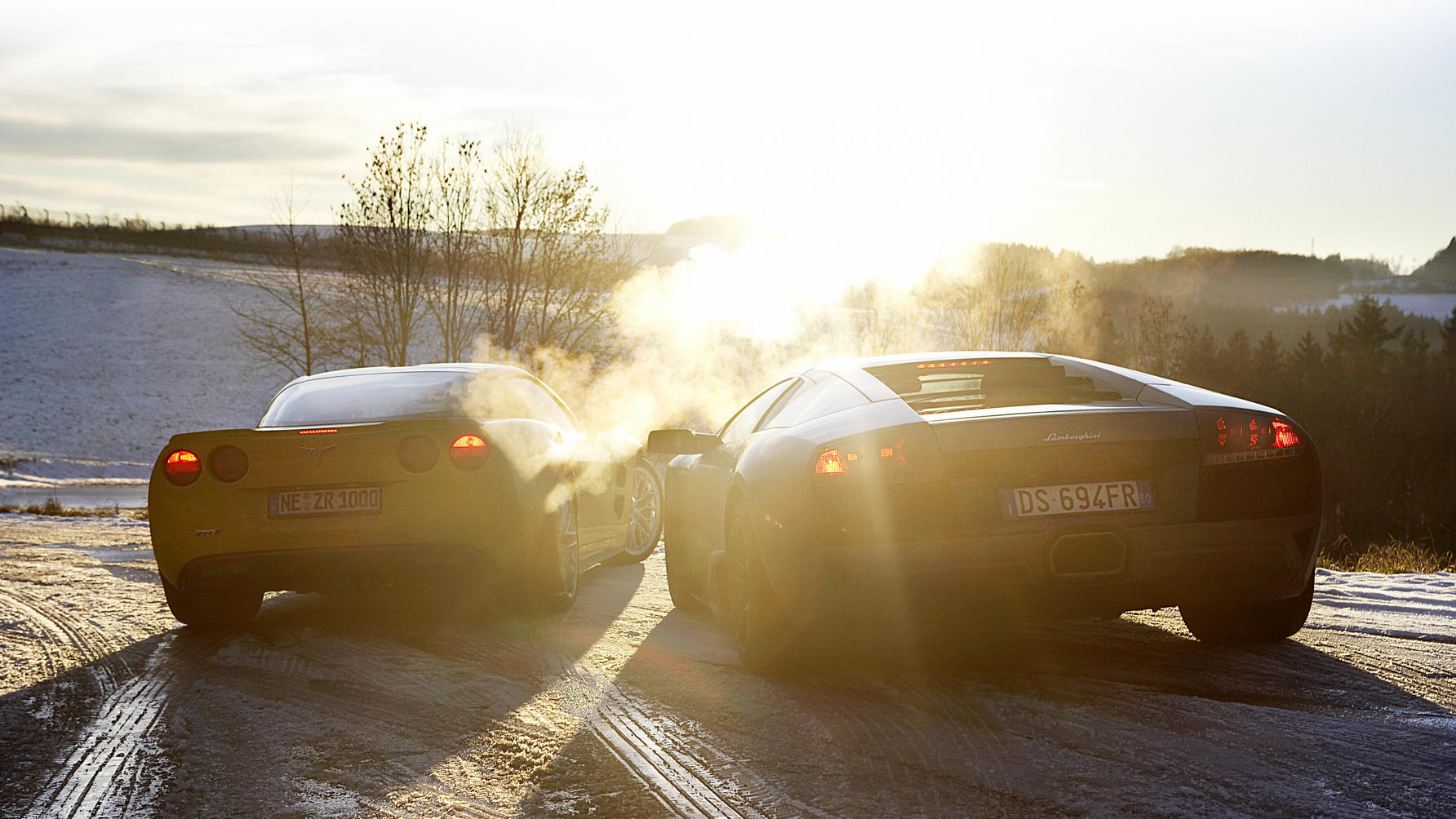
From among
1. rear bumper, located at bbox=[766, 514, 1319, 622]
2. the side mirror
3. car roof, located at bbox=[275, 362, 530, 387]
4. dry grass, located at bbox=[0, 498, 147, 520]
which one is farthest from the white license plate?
dry grass, located at bbox=[0, 498, 147, 520]

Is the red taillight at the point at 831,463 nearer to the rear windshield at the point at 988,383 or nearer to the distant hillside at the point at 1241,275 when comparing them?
the rear windshield at the point at 988,383

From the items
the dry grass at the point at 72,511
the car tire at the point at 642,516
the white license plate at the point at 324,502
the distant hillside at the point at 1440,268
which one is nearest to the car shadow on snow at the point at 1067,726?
the white license plate at the point at 324,502

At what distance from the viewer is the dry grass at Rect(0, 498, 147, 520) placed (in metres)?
17.9

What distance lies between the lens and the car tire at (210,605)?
607cm

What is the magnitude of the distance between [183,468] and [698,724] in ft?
10.8

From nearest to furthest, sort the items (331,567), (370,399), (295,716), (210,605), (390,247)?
(295,716) → (331,567) → (210,605) → (370,399) → (390,247)

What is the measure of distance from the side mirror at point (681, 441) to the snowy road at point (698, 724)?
3.16 feet

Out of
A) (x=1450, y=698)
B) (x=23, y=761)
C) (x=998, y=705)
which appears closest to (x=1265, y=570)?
(x=1450, y=698)

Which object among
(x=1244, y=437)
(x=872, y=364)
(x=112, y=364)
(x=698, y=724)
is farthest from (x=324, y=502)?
(x=112, y=364)

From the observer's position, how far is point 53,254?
7338 cm

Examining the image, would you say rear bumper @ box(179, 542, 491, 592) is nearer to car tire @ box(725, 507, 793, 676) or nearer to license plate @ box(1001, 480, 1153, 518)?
car tire @ box(725, 507, 793, 676)

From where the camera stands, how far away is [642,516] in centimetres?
923

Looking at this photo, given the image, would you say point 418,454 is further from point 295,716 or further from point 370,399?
point 295,716

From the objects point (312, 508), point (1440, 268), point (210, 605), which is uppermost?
point (1440, 268)
